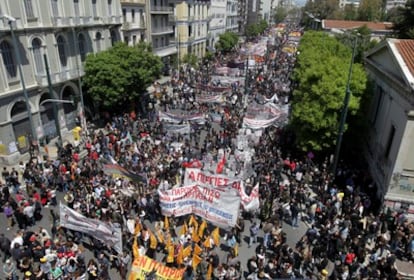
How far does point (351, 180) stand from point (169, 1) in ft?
147

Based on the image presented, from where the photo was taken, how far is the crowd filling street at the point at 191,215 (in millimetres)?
14734

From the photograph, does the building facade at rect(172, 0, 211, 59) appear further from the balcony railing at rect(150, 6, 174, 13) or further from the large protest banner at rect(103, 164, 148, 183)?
the large protest banner at rect(103, 164, 148, 183)

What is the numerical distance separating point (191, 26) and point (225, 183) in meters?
49.8

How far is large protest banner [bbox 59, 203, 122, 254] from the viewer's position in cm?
1499

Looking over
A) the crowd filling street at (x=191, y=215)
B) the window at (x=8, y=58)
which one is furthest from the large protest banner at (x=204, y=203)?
the window at (x=8, y=58)

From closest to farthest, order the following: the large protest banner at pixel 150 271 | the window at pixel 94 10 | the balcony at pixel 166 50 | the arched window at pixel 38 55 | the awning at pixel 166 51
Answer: the large protest banner at pixel 150 271, the arched window at pixel 38 55, the window at pixel 94 10, the balcony at pixel 166 50, the awning at pixel 166 51

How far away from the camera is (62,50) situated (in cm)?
3148

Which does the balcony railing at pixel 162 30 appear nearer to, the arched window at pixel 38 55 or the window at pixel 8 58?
the arched window at pixel 38 55

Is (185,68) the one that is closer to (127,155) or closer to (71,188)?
(127,155)

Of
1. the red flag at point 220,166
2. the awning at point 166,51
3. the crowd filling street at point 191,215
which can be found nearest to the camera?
the crowd filling street at point 191,215

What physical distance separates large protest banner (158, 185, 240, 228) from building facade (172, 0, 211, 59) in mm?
45354

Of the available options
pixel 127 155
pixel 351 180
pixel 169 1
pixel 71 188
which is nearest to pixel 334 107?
pixel 351 180

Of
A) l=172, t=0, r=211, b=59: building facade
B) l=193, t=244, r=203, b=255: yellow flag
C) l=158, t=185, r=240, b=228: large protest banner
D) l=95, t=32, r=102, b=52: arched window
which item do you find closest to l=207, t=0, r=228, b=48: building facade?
l=172, t=0, r=211, b=59: building facade

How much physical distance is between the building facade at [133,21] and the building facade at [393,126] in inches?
1156
